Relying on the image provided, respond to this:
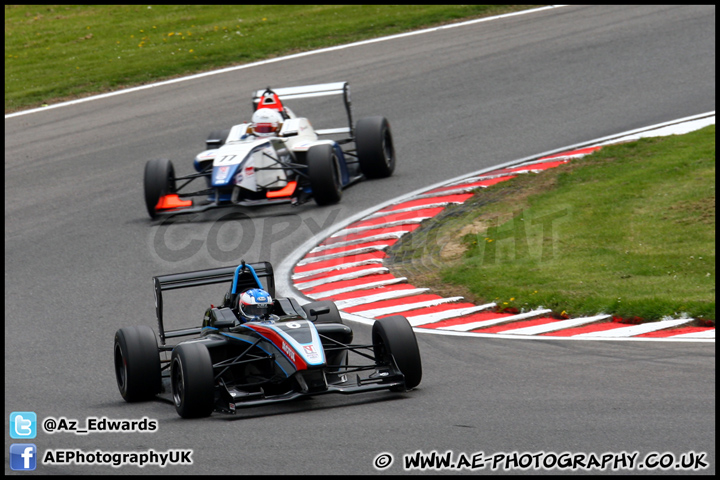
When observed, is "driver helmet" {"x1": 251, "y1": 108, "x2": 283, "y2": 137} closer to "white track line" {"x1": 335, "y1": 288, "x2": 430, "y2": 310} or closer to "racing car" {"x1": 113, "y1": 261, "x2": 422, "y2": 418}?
"white track line" {"x1": 335, "y1": 288, "x2": 430, "y2": 310}

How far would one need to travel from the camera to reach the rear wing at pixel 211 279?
927cm

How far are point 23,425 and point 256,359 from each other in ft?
6.07

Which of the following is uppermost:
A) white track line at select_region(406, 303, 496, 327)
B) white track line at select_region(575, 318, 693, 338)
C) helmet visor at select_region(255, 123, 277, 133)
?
helmet visor at select_region(255, 123, 277, 133)

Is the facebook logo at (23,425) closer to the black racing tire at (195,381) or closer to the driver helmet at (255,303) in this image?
the black racing tire at (195,381)

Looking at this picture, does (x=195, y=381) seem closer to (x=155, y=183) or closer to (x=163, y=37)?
(x=155, y=183)

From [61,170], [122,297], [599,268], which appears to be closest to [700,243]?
[599,268]

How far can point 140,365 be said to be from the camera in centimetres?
852

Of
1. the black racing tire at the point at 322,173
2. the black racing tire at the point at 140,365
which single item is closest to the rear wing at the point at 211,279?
the black racing tire at the point at 140,365

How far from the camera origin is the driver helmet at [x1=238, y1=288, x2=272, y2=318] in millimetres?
8727

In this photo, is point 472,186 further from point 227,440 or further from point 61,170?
point 227,440

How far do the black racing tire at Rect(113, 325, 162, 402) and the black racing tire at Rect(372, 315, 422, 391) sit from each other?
1.93 m

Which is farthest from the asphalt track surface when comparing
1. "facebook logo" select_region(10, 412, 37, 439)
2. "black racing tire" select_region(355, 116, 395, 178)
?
"black racing tire" select_region(355, 116, 395, 178)

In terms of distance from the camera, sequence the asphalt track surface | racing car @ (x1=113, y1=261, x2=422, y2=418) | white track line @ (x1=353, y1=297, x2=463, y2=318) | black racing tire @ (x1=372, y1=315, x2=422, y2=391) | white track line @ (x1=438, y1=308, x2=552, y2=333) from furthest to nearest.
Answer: white track line @ (x1=353, y1=297, x2=463, y2=318) < white track line @ (x1=438, y1=308, x2=552, y2=333) < black racing tire @ (x1=372, y1=315, x2=422, y2=391) < racing car @ (x1=113, y1=261, x2=422, y2=418) < the asphalt track surface

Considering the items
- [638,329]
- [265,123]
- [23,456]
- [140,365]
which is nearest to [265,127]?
[265,123]
